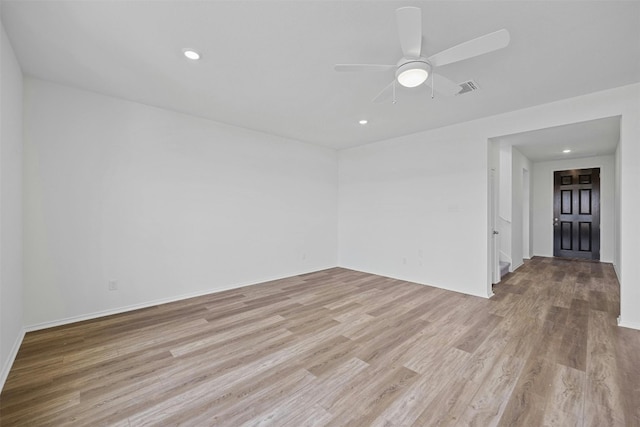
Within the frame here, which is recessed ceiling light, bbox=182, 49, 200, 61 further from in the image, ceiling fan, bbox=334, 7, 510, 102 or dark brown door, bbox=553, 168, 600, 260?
dark brown door, bbox=553, 168, 600, 260

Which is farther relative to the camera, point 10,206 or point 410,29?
point 10,206

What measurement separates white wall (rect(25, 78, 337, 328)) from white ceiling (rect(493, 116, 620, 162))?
4.03 m

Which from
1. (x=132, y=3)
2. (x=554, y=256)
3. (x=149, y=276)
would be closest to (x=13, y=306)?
(x=149, y=276)

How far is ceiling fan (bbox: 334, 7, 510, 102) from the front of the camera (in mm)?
1617

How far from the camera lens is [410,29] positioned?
5.60ft

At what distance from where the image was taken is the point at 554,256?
6961 mm

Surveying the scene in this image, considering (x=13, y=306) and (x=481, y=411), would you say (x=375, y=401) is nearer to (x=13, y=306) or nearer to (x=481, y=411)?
(x=481, y=411)

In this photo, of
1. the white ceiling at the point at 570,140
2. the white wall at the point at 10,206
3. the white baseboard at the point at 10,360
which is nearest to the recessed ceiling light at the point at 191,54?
the white wall at the point at 10,206

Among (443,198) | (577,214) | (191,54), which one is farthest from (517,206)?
(191,54)

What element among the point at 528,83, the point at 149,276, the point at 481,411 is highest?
the point at 528,83

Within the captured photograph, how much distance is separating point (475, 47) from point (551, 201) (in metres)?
7.28

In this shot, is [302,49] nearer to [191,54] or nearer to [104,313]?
[191,54]

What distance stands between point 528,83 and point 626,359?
2728mm

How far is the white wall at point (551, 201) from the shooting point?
6.11m
